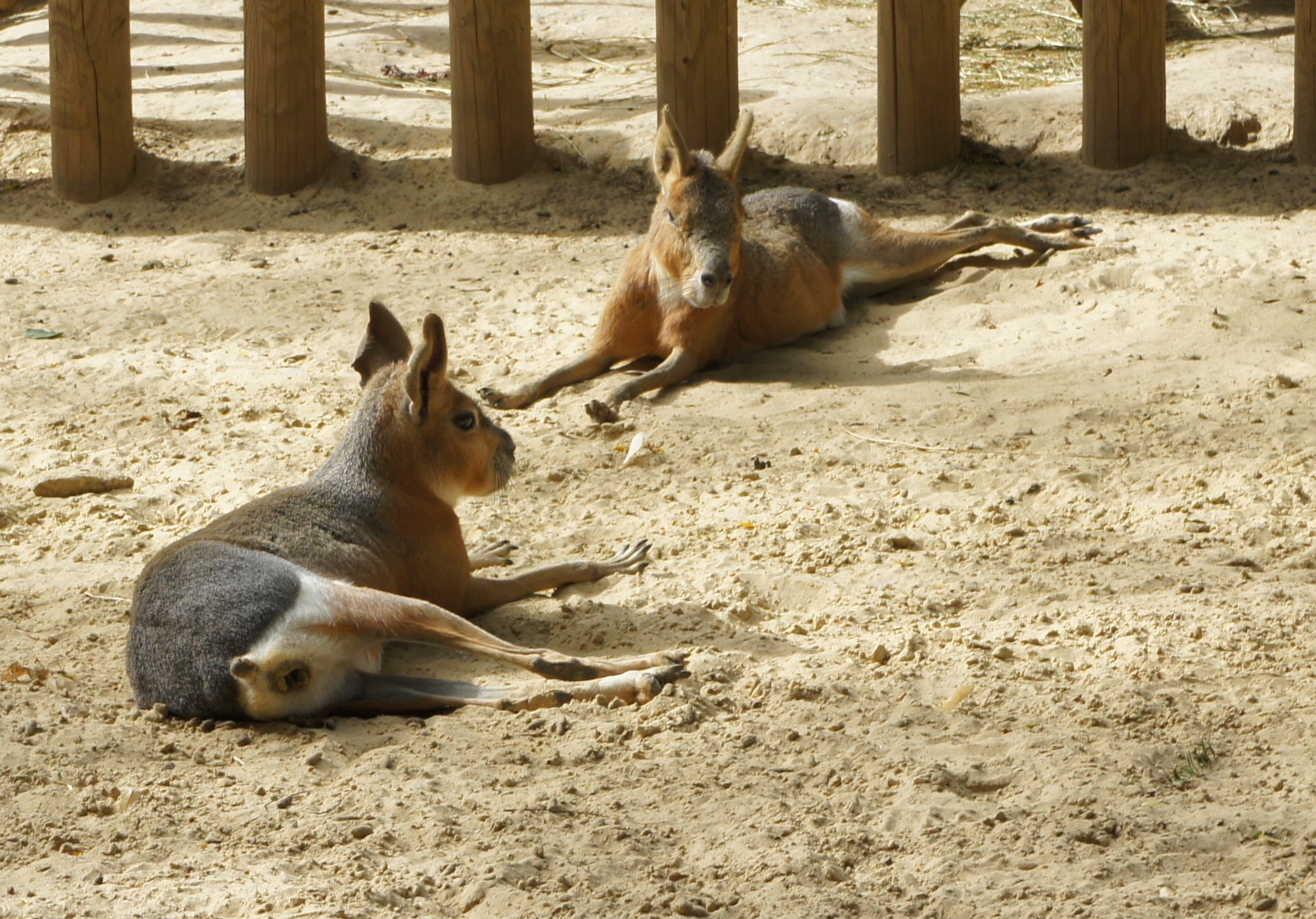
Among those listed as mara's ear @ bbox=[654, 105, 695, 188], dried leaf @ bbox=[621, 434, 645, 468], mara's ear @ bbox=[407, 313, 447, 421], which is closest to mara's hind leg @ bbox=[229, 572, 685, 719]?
mara's ear @ bbox=[407, 313, 447, 421]

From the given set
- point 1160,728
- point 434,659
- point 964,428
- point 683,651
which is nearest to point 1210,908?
point 1160,728

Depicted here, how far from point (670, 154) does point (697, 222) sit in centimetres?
47

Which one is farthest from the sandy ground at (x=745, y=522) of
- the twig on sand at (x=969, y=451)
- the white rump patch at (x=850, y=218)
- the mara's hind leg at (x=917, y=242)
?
the white rump patch at (x=850, y=218)

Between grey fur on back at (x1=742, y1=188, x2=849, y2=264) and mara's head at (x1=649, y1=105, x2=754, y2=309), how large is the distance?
2.24 feet

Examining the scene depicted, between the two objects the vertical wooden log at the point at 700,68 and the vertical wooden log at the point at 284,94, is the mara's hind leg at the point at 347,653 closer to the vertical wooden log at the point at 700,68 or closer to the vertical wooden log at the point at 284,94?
the vertical wooden log at the point at 700,68

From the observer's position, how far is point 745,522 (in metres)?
5.52

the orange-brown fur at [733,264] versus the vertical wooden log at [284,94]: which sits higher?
the vertical wooden log at [284,94]

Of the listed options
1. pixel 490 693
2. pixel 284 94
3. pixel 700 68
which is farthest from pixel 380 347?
pixel 284 94

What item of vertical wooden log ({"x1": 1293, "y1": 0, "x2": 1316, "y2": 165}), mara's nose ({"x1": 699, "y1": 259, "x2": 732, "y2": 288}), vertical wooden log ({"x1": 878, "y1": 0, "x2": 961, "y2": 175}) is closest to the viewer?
mara's nose ({"x1": 699, "y1": 259, "x2": 732, "y2": 288})

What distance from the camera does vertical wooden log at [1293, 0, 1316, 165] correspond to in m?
8.06

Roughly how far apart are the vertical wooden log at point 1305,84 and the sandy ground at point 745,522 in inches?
8.6

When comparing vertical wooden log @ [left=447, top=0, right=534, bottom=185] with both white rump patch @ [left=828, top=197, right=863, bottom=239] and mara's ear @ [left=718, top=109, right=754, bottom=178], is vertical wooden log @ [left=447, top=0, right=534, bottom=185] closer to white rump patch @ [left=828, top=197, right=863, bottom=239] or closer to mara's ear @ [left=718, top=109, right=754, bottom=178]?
mara's ear @ [left=718, top=109, right=754, bottom=178]

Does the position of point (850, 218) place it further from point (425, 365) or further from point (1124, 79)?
point (425, 365)

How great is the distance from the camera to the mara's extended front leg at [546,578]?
16.6 feet
